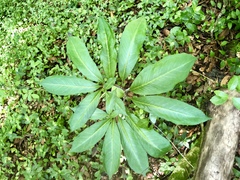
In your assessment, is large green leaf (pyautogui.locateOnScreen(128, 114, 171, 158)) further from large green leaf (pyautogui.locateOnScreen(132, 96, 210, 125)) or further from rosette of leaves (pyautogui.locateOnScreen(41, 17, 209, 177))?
large green leaf (pyautogui.locateOnScreen(132, 96, 210, 125))

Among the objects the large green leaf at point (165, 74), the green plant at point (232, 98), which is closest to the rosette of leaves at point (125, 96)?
the large green leaf at point (165, 74)

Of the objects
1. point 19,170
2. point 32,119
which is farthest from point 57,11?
point 19,170

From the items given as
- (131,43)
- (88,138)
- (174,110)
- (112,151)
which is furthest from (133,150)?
(131,43)

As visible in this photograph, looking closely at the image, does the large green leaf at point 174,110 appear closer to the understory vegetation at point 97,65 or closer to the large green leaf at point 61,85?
the understory vegetation at point 97,65

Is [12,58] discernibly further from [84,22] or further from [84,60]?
[84,60]

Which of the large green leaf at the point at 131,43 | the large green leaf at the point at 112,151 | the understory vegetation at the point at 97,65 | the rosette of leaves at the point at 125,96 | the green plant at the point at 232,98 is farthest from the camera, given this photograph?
the understory vegetation at the point at 97,65

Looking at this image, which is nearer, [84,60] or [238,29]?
[84,60]
